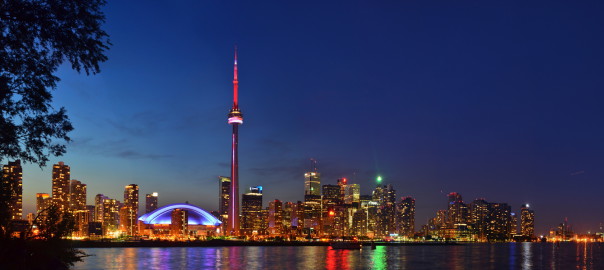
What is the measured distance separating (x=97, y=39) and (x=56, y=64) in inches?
55.0

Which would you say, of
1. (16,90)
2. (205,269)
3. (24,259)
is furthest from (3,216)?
(205,269)

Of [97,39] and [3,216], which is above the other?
[97,39]

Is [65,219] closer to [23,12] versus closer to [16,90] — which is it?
[16,90]

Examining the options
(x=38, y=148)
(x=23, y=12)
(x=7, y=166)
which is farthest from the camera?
(x=7, y=166)

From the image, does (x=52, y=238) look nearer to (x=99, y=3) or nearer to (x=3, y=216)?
(x=3, y=216)

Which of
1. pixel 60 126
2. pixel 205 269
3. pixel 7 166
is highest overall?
pixel 60 126

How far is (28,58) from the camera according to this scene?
16938 mm

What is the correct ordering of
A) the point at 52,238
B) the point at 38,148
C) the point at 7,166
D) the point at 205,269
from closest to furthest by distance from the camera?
1. the point at 38,148
2. the point at 7,166
3. the point at 52,238
4. the point at 205,269

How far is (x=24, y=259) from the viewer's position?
67.9 feet

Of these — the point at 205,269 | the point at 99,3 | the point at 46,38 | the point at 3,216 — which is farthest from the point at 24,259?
the point at 205,269

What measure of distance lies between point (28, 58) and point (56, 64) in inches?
30.0

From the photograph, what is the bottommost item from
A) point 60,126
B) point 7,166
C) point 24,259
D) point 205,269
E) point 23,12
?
point 205,269

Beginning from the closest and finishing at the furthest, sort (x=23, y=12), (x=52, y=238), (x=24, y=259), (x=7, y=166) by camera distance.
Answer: (x=23, y=12)
(x=7, y=166)
(x=24, y=259)
(x=52, y=238)

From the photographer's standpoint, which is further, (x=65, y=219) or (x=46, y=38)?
(x=65, y=219)
